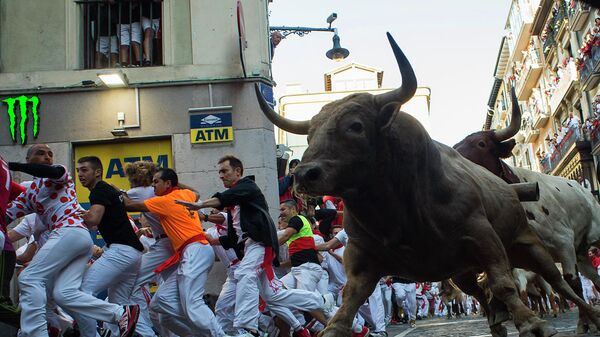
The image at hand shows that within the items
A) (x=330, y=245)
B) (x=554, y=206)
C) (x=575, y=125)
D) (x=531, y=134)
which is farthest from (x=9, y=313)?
(x=531, y=134)

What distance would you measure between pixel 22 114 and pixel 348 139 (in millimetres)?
11348

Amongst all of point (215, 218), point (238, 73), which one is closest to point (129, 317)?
point (215, 218)

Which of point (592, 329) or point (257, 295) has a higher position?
point (257, 295)

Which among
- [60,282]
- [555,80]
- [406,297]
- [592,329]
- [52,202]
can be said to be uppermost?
[555,80]

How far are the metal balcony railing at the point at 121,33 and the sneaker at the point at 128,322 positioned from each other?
8098mm

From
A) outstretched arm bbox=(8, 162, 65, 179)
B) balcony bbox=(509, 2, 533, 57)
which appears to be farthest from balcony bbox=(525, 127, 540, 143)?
outstretched arm bbox=(8, 162, 65, 179)

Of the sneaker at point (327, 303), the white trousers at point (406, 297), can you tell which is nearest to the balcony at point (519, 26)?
the white trousers at point (406, 297)

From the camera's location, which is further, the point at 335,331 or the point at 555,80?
the point at 555,80

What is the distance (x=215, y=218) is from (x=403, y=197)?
5.55 meters

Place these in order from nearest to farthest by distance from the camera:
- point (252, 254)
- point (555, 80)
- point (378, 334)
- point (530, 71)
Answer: point (252, 254) → point (378, 334) → point (555, 80) → point (530, 71)

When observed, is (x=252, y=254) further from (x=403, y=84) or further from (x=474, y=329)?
(x=403, y=84)

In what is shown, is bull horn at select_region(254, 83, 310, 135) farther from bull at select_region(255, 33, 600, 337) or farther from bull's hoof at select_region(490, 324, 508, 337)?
bull's hoof at select_region(490, 324, 508, 337)

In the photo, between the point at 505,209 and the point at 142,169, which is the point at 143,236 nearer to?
the point at 142,169

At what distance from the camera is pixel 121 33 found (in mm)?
15242
